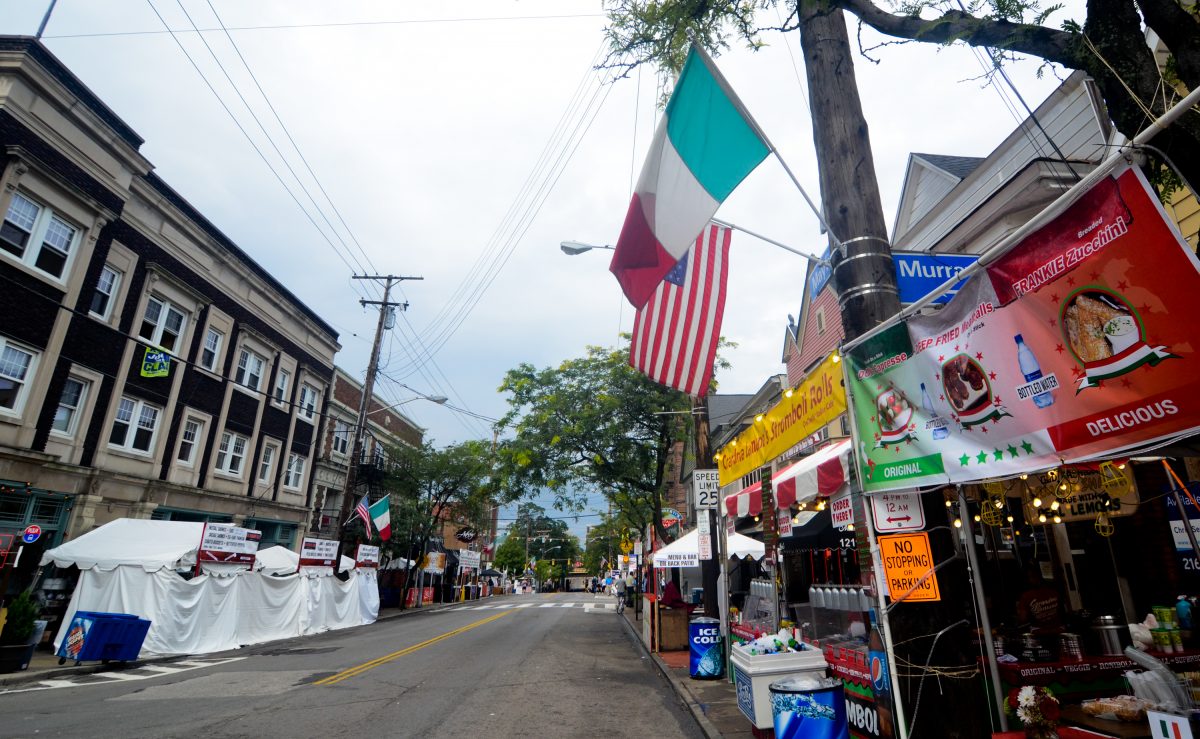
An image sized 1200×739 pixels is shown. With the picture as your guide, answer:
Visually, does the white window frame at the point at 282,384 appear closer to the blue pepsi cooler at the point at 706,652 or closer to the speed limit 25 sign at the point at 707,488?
the speed limit 25 sign at the point at 707,488

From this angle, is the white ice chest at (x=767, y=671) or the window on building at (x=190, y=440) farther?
the window on building at (x=190, y=440)

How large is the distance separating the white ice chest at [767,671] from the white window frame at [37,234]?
1970 centimetres

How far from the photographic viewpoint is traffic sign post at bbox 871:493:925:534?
4.54 m

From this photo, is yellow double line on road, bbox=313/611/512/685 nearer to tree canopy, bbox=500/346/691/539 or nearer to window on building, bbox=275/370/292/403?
tree canopy, bbox=500/346/691/539

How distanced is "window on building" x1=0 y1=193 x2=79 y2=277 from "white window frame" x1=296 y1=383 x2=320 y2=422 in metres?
12.9

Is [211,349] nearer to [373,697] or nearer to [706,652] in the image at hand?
[373,697]

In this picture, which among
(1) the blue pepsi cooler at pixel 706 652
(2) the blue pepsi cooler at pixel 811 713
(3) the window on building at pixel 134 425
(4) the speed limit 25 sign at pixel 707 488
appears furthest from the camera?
(3) the window on building at pixel 134 425

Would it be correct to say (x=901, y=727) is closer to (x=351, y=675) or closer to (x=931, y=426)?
(x=931, y=426)

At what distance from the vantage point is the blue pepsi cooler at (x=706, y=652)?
1118 cm

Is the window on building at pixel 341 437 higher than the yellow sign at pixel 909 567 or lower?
higher

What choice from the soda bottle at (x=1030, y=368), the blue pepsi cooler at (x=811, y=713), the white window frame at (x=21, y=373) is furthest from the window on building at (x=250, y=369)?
the soda bottle at (x=1030, y=368)

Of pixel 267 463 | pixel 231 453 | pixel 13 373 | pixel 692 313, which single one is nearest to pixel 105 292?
pixel 13 373

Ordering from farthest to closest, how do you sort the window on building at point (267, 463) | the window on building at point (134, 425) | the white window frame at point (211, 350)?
the window on building at point (267, 463)
the white window frame at point (211, 350)
the window on building at point (134, 425)

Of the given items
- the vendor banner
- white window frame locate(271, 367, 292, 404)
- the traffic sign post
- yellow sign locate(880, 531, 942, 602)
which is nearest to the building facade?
white window frame locate(271, 367, 292, 404)
